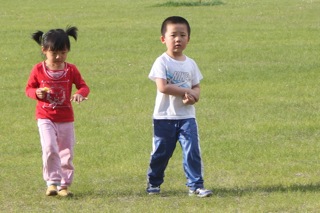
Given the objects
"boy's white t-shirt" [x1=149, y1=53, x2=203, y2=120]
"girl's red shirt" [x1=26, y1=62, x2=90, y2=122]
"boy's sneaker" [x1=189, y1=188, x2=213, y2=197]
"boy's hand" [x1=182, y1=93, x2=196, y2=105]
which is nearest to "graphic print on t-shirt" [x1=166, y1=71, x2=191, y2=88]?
"boy's white t-shirt" [x1=149, y1=53, x2=203, y2=120]

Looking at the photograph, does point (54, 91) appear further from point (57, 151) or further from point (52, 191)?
point (52, 191)

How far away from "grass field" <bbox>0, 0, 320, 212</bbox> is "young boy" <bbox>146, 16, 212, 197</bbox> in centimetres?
32

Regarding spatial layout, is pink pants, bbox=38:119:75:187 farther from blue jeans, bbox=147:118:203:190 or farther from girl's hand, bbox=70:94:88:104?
blue jeans, bbox=147:118:203:190

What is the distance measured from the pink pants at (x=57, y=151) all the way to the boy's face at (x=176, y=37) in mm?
1128

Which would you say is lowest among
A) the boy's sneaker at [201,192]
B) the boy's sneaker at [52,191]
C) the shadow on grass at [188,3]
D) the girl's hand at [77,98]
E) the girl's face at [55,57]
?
the boy's sneaker at [201,192]

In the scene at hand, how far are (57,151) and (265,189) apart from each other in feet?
6.15

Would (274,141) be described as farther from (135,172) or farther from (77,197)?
(77,197)

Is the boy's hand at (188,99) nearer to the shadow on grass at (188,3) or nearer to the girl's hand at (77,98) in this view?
the girl's hand at (77,98)

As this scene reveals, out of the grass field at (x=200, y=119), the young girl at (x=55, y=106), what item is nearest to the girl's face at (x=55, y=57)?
the young girl at (x=55, y=106)

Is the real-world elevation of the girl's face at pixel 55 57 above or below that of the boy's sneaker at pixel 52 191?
above

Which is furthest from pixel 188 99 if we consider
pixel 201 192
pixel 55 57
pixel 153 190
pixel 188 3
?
pixel 188 3

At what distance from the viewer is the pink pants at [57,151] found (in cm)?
794

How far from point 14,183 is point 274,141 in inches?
131

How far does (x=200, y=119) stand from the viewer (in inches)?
481
